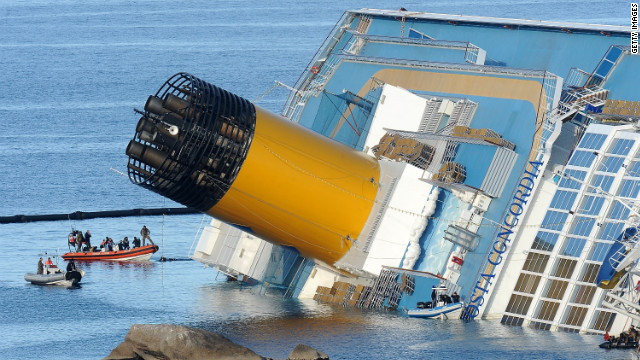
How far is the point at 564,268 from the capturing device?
75.0m

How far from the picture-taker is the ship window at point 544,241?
247 feet

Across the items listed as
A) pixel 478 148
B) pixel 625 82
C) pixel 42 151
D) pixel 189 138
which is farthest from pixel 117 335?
pixel 42 151

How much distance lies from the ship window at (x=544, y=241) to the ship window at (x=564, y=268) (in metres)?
1.04

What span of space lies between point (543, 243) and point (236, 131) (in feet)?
63.0

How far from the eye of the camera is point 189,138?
67188 mm

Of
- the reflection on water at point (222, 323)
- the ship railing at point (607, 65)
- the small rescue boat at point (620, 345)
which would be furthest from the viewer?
the ship railing at point (607, 65)

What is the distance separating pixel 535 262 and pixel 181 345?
890 inches

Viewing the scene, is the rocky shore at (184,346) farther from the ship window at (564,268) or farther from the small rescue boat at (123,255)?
the small rescue boat at (123,255)

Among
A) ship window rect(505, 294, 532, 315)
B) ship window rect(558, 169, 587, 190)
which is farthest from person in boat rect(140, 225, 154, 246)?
ship window rect(558, 169, 587, 190)

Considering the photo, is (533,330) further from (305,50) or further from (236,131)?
(305,50)

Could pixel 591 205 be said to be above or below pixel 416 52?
below

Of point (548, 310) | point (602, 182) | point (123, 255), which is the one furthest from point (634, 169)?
point (123, 255)

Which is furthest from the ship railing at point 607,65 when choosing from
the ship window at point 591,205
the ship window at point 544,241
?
the ship window at point 544,241

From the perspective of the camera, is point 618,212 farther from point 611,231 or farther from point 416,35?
point 416,35
